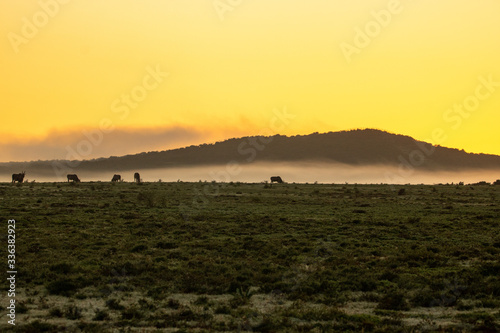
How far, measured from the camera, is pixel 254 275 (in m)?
20.2

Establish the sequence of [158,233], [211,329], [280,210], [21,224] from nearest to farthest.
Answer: [211,329]
[158,233]
[21,224]
[280,210]

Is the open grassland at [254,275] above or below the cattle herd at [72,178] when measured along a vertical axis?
below

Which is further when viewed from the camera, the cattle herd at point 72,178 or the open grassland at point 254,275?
the cattle herd at point 72,178

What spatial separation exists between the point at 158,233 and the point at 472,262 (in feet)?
51.8

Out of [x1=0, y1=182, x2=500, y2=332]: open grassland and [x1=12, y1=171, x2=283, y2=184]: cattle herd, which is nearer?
[x1=0, y1=182, x2=500, y2=332]: open grassland

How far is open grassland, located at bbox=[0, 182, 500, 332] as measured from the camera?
1460cm

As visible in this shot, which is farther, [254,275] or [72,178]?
[72,178]

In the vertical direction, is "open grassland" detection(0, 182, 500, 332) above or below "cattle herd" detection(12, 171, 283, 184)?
below

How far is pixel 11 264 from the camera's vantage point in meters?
21.0

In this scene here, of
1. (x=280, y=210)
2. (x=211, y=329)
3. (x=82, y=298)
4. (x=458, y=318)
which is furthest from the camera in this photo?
(x=280, y=210)

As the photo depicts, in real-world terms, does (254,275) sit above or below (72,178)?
below

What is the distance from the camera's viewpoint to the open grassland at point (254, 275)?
47.9 feet

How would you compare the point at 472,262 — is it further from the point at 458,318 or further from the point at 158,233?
the point at 158,233

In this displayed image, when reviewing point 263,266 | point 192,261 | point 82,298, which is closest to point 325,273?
point 263,266
